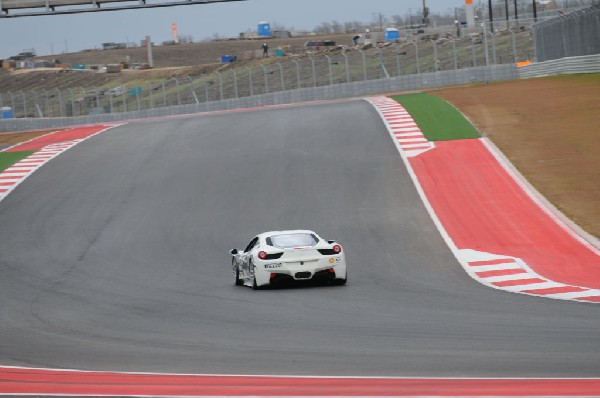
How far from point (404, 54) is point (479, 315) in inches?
2654

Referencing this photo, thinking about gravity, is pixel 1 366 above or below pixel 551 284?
above

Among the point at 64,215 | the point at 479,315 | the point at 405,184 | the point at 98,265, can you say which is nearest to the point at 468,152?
the point at 405,184

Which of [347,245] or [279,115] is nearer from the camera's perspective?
[347,245]

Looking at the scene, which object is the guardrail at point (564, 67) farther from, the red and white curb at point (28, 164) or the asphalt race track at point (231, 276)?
the red and white curb at point (28, 164)

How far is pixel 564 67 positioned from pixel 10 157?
27.0 metres

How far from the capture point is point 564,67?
52.5 m

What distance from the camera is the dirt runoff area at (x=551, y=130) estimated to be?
26375mm

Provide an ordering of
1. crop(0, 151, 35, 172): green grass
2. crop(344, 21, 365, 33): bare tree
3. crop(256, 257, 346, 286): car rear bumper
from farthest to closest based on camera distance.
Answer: crop(344, 21, 365, 33): bare tree, crop(0, 151, 35, 172): green grass, crop(256, 257, 346, 286): car rear bumper

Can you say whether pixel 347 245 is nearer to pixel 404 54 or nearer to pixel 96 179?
pixel 96 179

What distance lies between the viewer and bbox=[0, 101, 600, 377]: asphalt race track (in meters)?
10.5

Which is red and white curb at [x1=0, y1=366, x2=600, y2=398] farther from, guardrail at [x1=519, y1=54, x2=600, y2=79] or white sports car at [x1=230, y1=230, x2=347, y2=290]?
guardrail at [x1=519, y1=54, x2=600, y2=79]

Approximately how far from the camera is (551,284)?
17.3 meters

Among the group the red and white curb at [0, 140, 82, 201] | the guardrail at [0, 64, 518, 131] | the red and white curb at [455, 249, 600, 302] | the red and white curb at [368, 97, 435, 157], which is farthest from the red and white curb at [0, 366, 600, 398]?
the guardrail at [0, 64, 518, 131]

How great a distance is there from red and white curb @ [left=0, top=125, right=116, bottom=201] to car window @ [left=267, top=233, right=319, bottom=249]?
15841 mm
